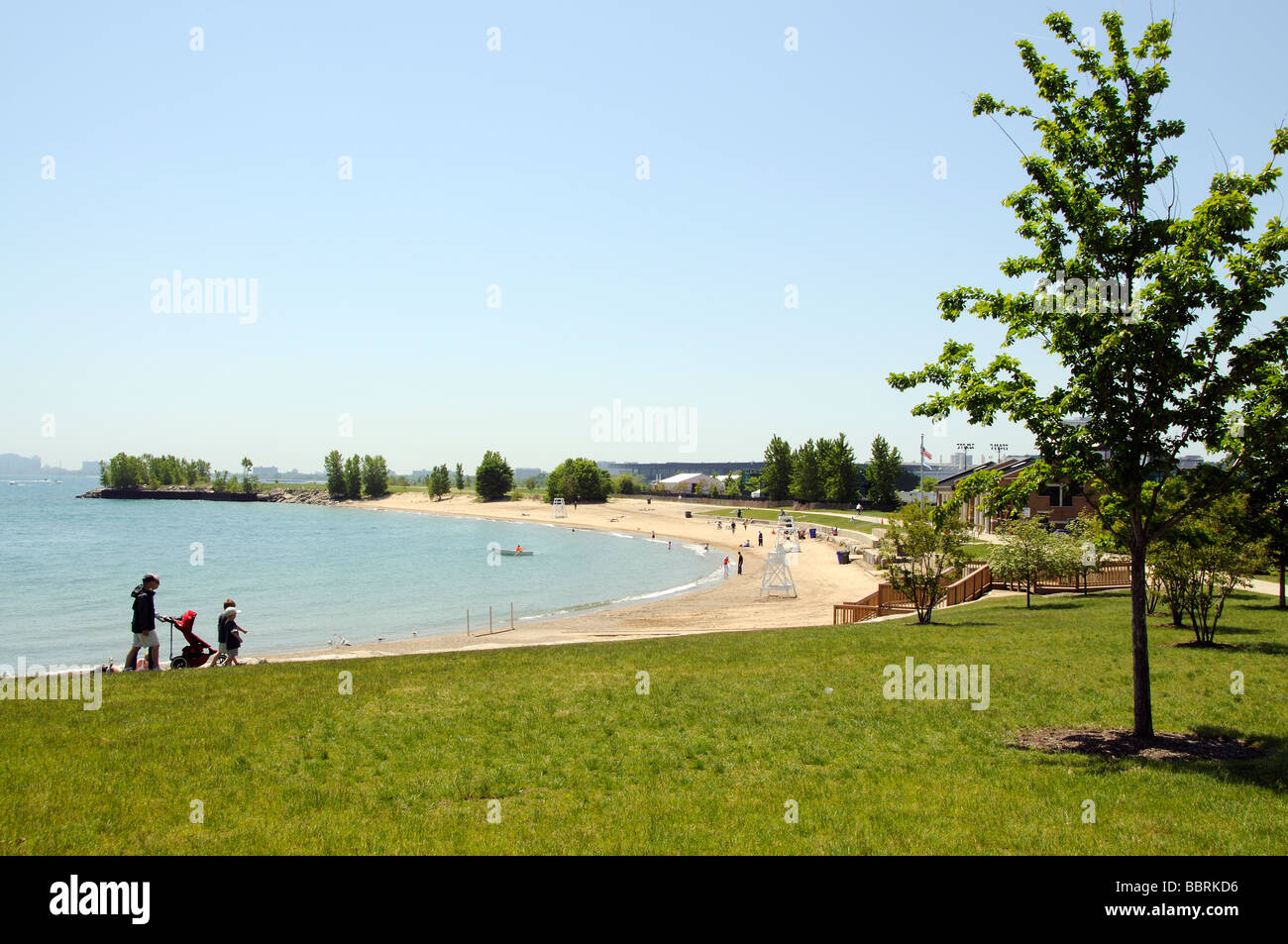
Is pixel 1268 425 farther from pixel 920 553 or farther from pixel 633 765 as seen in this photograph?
pixel 920 553

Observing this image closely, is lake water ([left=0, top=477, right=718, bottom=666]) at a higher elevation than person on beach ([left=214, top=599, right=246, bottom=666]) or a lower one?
lower

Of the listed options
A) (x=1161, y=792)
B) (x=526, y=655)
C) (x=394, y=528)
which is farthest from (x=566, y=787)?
(x=394, y=528)

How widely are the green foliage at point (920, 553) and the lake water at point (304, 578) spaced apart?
869 inches

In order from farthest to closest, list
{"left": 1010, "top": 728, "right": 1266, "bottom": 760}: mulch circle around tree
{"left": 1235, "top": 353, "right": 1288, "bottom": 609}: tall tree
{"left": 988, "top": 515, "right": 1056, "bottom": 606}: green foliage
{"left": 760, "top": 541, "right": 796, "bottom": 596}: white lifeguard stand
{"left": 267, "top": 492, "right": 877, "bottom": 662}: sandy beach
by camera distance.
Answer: {"left": 760, "top": 541, "right": 796, "bottom": 596}: white lifeguard stand, {"left": 267, "top": 492, "right": 877, "bottom": 662}: sandy beach, {"left": 988, "top": 515, "right": 1056, "bottom": 606}: green foliage, {"left": 1010, "top": 728, "right": 1266, "bottom": 760}: mulch circle around tree, {"left": 1235, "top": 353, "right": 1288, "bottom": 609}: tall tree

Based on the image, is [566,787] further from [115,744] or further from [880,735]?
[115,744]

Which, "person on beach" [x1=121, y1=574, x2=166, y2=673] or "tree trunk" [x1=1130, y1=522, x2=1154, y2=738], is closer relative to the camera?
"tree trunk" [x1=1130, y1=522, x2=1154, y2=738]

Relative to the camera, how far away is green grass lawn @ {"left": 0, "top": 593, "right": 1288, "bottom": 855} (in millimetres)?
7578

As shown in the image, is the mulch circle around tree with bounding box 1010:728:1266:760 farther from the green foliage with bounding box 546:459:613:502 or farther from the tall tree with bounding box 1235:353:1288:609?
the green foliage with bounding box 546:459:613:502

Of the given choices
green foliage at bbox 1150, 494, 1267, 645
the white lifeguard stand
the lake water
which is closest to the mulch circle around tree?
green foliage at bbox 1150, 494, 1267, 645

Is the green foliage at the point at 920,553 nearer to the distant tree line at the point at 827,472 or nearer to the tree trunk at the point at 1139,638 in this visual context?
the tree trunk at the point at 1139,638

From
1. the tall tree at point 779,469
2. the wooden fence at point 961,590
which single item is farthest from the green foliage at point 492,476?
the wooden fence at point 961,590

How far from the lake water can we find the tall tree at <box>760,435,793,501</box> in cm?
3727

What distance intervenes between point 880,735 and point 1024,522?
21987mm

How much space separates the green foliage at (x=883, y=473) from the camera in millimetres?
112375
